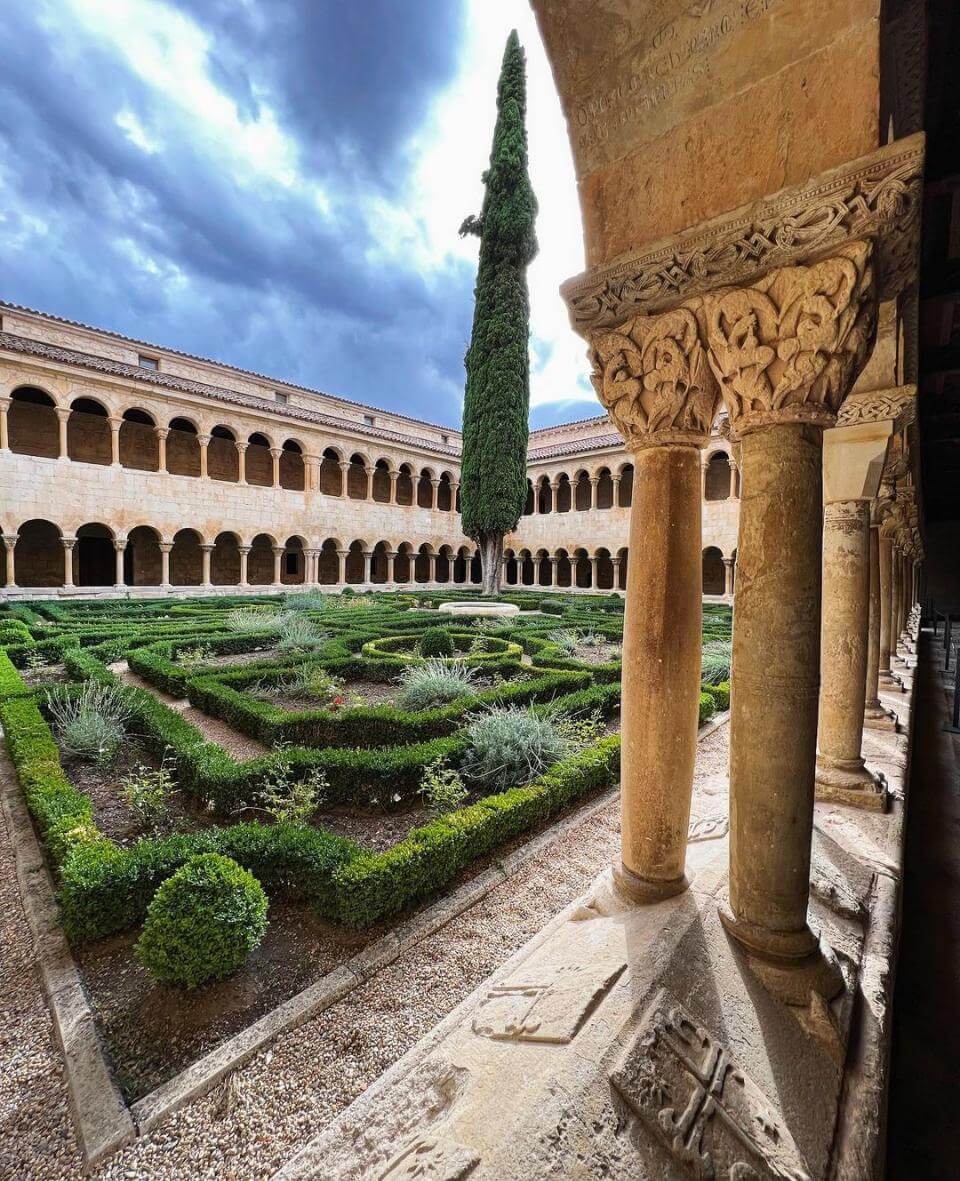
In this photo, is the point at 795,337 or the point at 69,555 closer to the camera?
the point at 795,337

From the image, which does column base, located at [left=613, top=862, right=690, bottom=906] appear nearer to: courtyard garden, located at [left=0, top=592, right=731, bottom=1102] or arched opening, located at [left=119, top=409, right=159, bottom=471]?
courtyard garden, located at [left=0, top=592, right=731, bottom=1102]

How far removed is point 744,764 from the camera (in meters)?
1.99

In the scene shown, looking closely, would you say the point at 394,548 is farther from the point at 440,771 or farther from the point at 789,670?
the point at 789,670

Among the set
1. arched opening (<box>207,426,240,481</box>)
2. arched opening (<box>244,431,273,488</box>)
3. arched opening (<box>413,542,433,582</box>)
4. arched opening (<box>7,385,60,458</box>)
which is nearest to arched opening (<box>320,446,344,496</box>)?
arched opening (<box>244,431,273,488</box>)

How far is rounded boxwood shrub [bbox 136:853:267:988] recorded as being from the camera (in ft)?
7.43

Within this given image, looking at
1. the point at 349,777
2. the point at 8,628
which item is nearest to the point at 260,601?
the point at 8,628

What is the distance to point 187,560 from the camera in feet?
74.3

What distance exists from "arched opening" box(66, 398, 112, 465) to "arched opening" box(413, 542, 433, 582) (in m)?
13.9

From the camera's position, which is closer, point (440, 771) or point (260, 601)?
point (440, 771)

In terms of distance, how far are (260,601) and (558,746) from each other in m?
14.2

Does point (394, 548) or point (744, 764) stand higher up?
point (394, 548)

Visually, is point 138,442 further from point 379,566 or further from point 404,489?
point 404,489

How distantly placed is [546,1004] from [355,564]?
86.8 ft

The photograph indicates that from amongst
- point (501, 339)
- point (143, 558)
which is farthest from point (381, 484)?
point (143, 558)
